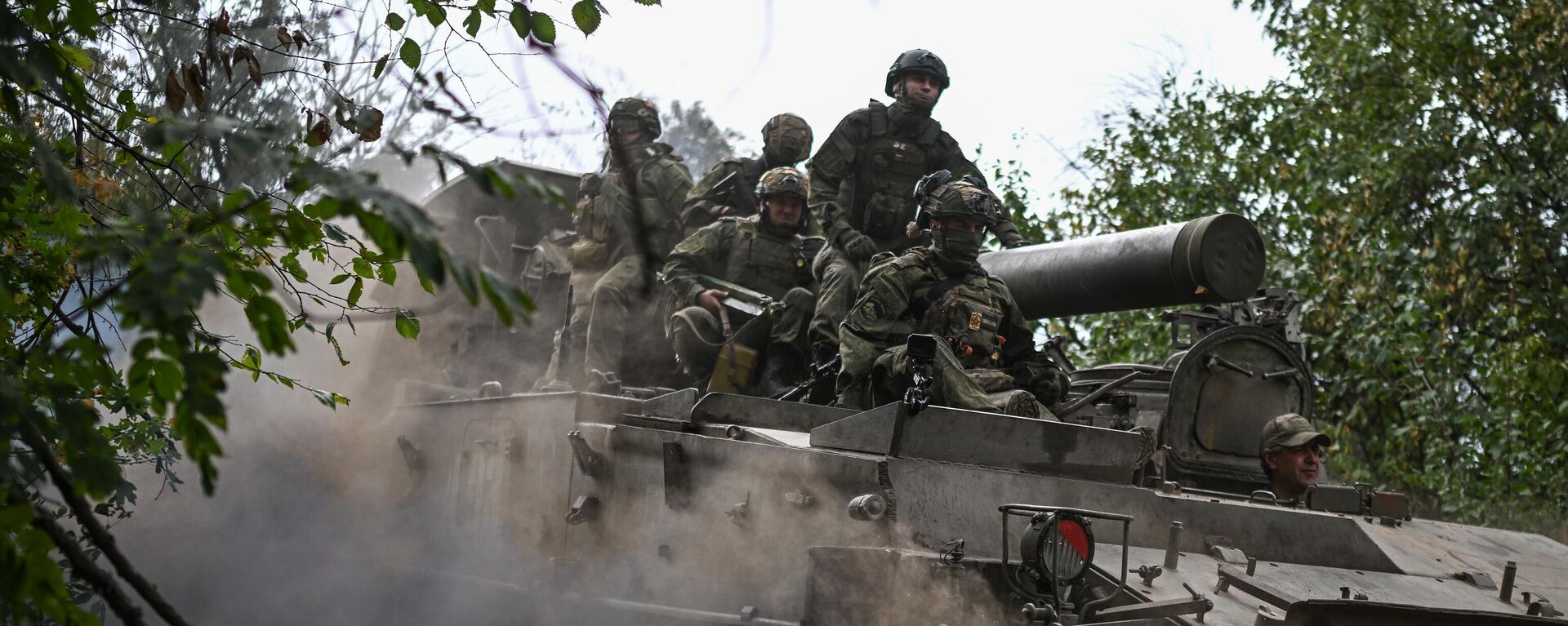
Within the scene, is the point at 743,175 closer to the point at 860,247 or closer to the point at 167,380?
the point at 860,247

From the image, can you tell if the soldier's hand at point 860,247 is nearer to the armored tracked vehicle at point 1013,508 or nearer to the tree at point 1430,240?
the armored tracked vehicle at point 1013,508

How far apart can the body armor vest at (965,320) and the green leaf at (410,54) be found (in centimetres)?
322

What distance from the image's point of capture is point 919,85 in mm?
9055

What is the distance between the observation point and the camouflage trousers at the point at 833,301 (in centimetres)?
760

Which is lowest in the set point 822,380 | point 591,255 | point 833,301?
point 822,380

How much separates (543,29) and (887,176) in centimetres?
520

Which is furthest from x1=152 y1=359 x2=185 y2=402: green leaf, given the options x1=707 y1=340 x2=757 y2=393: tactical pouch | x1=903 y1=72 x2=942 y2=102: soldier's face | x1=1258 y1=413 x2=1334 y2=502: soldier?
x1=903 y1=72 x2=942 y2=102: soldier's face

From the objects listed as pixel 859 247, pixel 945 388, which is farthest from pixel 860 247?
pixel 945 388

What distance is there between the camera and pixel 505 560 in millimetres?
7652

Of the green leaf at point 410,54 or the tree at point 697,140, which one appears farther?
the tree at point 697,140

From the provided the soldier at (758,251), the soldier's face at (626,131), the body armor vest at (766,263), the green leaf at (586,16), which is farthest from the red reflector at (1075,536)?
the soldier's face at (626,131)

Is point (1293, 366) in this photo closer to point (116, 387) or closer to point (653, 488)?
point (653, 488)

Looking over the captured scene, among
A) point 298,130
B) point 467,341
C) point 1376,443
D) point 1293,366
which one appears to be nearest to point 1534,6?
point 1376,443

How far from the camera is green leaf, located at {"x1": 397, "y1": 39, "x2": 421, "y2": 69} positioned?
4383 mm
